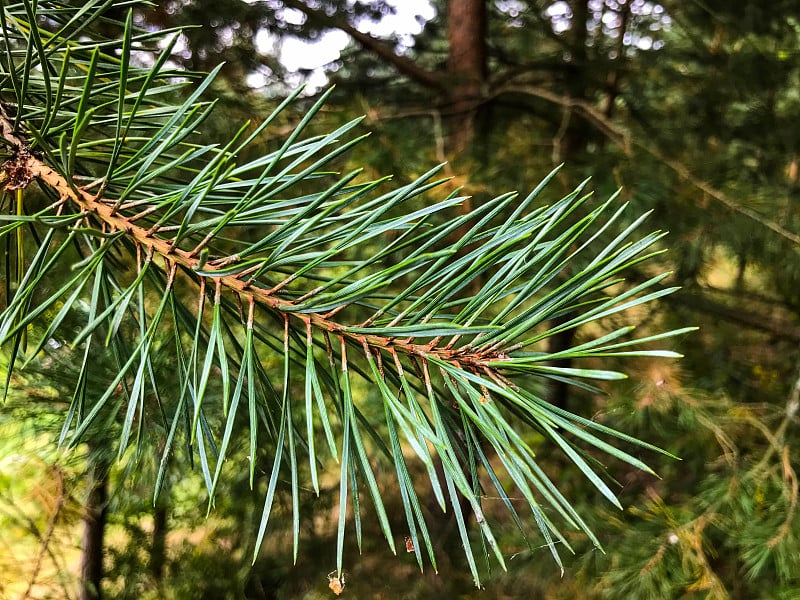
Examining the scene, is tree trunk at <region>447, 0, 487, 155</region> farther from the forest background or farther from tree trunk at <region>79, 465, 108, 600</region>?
tree trunk at <region>79, 465, 108, 600</region>

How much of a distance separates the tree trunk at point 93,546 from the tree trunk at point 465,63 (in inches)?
32.5

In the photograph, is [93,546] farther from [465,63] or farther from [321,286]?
[465,63]

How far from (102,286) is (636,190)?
0.78 metres

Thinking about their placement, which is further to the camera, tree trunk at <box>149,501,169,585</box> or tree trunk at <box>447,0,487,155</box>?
tree trunk at <box>447,0,487,155</box>

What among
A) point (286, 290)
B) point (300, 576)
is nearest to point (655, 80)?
point (300, 576)

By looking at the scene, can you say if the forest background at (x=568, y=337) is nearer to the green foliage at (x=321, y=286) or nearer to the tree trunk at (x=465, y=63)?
the tree trunk at (x=465, y=63)

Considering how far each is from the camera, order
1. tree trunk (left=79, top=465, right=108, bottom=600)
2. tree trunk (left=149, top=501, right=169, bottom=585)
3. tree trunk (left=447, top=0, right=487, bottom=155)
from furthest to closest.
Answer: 1. tree trunk (left=447, top=0, right=487, bottom=155)
2. tree trunk (left=149, top=501, right=169, bottom=585)
3. tree trunk (left=79, top=465, right=108, bottom=600)

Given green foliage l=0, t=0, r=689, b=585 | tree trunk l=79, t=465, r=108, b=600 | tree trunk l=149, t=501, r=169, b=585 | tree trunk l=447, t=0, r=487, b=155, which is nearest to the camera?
green foliage l=0, t=0, r=689, b=585

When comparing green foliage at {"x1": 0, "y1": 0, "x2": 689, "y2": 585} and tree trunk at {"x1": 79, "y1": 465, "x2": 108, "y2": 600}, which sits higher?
green foliage at {"x1": 0, "y1": 0, "x2": 689, "y2": 585}

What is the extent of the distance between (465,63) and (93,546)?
1.03 m

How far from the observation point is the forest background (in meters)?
0.67

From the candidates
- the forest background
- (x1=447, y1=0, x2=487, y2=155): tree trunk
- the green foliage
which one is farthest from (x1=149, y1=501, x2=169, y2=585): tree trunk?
(x1=447, y1=0, x2=487, y2=155): tree trunk

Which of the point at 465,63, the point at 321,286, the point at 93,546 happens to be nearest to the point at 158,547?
the point at 93,546

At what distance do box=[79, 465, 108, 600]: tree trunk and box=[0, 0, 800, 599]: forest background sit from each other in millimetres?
16
